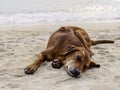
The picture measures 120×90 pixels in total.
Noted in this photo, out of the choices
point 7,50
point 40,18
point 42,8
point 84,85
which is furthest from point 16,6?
point 84,85

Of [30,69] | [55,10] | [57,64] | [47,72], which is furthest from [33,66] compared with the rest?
[55,10]

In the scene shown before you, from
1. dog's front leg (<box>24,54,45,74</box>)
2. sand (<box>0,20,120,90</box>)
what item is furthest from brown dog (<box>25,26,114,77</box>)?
sand (<box>0,20,120,90</box>)

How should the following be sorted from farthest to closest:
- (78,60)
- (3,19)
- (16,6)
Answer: (16,6)
(3,19)
(78,60)

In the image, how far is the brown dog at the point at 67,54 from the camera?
537 cm

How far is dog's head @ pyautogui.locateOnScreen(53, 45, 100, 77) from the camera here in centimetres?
529

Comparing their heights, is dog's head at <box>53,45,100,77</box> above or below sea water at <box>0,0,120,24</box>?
above

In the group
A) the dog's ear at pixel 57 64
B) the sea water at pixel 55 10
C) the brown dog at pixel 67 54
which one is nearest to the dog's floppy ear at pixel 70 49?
the brown dog at pixel 67 54

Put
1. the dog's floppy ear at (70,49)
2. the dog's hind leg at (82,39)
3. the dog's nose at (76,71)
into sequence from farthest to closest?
1. the dog's hind leg at (82,39)
2. the dog's floppy ear at (70,49)
3. the dog's nose at (76,71)

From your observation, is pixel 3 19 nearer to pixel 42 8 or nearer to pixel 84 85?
pixel 42 8

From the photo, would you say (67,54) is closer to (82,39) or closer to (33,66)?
(33,66)

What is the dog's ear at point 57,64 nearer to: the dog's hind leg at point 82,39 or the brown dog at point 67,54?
the brown dog at point 67,54

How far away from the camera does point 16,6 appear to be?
15781mm

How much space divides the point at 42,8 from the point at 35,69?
10179 millimetres

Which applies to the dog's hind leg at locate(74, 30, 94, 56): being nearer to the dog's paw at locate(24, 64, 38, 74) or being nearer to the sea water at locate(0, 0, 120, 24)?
the dog's paw at locate(24, 64, 38, 74)
